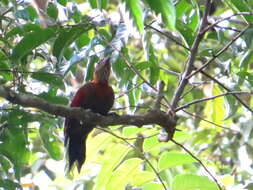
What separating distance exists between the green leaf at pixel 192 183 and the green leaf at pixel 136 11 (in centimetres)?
122

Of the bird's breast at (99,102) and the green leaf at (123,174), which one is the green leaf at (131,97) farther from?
the bird's breast at (99,102)

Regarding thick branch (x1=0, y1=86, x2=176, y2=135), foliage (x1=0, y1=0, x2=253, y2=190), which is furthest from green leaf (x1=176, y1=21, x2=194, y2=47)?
thick branch (x1=0, y1=86, x2=176, y2=135)

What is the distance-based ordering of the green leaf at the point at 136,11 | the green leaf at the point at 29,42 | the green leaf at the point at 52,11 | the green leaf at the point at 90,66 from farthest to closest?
the green leaf at the point at 90,66, the green leaf at the point at 52,11, the green leaf at the point at 29,42, the green leaf at the point at 136,11

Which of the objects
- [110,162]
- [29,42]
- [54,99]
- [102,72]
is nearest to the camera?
[29,42]

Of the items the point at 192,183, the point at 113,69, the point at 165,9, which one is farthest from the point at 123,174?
the point at 165,9

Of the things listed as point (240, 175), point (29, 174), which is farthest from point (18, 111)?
point (240, 175)

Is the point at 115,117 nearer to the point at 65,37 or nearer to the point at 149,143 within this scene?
the point at 65,37

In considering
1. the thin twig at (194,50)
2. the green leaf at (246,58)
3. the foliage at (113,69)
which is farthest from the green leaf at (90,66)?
the green leaf at (246,58)

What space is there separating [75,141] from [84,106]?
0.23 meters

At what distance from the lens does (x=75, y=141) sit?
3432 millimetres

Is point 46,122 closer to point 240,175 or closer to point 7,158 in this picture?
point 7,158

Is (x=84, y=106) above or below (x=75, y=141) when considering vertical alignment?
above

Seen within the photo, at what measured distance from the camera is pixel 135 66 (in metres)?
2.65

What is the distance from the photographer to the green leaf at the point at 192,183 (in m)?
2.80
